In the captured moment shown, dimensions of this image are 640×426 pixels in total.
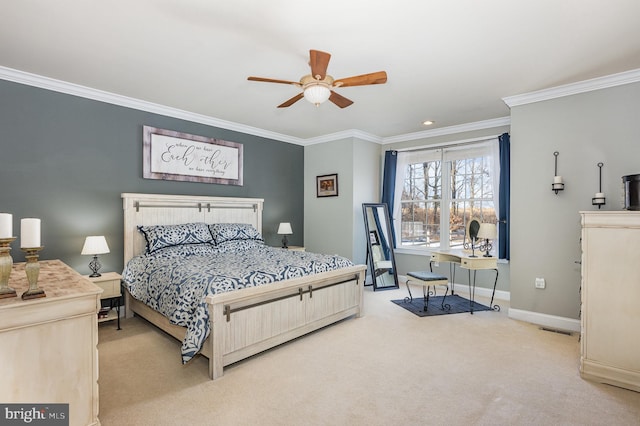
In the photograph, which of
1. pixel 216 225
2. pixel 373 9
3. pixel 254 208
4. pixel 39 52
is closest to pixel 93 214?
pixel 216 225

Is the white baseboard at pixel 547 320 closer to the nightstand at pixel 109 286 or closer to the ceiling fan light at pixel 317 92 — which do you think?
the ceiling fan light at pixel 317 92

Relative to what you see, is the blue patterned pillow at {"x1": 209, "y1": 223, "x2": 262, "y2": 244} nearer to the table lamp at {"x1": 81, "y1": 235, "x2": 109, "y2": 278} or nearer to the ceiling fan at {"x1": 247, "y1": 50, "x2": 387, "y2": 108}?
the table lamp at {"x1": 81, "y1": 235, "x2": 109, "y2": 278}

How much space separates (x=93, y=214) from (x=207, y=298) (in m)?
2.29

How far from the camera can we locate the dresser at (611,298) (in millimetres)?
2465

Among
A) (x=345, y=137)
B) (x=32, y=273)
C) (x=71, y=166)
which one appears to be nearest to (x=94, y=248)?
(x=71, y=166)

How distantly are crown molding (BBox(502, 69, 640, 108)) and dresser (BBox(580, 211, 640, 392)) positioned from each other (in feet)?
5.57

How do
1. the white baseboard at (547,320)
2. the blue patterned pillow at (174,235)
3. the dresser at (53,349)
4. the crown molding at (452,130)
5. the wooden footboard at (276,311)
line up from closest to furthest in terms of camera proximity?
the dresser at (53,349) → the wooden footboard at (276,311) → the white baseboard at (547,320) → the blue patterned pillow at (174,235) → the crown molding at (452,130)

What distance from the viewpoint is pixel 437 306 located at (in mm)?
4473

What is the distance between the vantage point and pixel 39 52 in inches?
A: 114

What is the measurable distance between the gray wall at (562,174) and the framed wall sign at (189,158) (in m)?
3.93

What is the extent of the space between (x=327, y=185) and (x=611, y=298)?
4178 millimetres

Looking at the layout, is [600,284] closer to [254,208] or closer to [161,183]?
[254,208]

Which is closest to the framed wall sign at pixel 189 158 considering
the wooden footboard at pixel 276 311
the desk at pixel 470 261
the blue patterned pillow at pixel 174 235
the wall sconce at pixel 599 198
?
the blue patterned pillow at pixel 174 235

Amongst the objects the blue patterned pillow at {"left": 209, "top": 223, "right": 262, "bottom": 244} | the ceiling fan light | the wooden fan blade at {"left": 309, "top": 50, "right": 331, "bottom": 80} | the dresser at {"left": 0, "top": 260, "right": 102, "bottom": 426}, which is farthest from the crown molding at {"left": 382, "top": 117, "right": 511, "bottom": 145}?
the dresser at {"left": 0, "top": 260, "right": 102, "bottom": 426}
